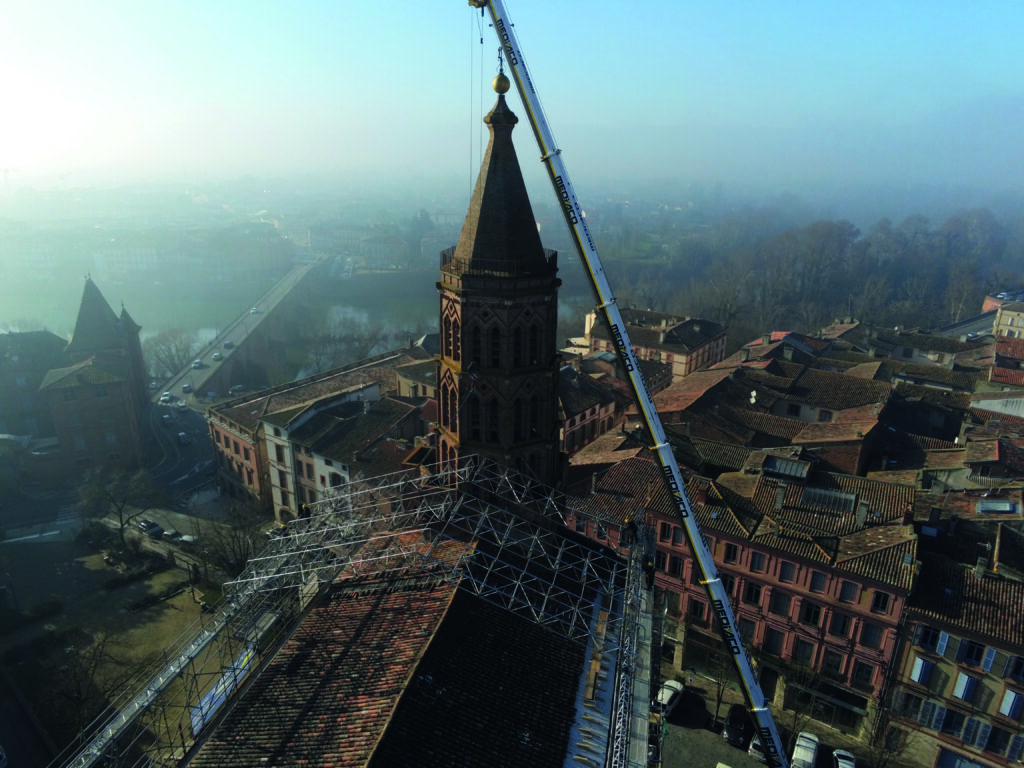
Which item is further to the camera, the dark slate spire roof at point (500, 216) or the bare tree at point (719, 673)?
the bare tree at point (719, 673)

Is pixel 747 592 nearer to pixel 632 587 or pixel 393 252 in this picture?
pixel 632 587

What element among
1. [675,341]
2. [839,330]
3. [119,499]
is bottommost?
[119,499]

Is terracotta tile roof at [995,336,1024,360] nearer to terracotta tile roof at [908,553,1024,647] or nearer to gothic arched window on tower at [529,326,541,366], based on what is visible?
terracotta tile roof at [908,553,1024,647]

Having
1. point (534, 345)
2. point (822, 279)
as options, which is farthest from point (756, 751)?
point (822, 279)

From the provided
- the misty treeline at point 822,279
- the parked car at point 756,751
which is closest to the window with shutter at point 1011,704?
the parked car at point 756,751

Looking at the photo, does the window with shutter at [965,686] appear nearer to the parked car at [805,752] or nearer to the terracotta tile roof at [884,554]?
the terracotta tile roof at [884,554]

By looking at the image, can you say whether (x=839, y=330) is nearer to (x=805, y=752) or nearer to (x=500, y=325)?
(x=805, y=752)
